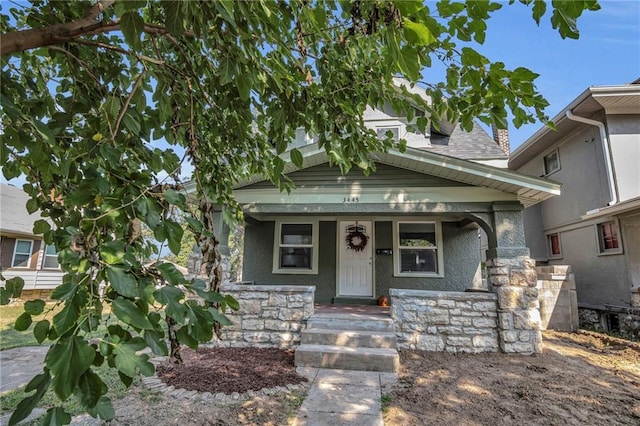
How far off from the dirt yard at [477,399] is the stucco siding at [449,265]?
2.62 metres

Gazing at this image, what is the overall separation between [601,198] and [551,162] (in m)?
2.54

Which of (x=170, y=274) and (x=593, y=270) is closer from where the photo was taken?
(x=170, y=274)

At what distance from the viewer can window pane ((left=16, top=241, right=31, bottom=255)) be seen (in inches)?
481

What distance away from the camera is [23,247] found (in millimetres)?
12359

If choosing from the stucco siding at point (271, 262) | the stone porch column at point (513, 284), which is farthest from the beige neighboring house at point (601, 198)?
the stucco siding at point (271, 262)

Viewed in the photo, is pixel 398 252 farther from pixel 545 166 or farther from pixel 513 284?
pixel 545 166

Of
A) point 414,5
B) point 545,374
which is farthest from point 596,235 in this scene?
point 414,5

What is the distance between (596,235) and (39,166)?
10769 mm

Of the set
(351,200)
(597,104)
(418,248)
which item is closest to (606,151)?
(597,104)

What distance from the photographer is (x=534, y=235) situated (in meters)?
11.0

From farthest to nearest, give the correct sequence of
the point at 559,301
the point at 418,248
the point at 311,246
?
1. the point at 311,246
2. the point at 418,248
3. the point at 559,301

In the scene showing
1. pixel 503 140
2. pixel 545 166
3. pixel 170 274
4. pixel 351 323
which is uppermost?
pixel 503 140

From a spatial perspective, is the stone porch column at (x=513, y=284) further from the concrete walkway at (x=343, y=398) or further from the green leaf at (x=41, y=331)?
the green leaf at (x=41, y=331)

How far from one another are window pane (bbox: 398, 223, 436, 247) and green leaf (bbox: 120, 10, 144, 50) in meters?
6.90
